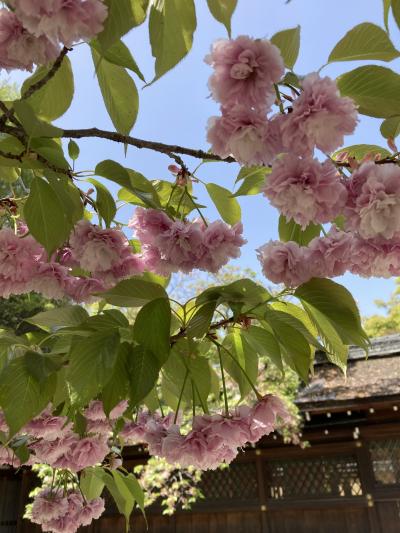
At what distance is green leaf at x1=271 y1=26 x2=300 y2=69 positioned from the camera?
2.39 feet

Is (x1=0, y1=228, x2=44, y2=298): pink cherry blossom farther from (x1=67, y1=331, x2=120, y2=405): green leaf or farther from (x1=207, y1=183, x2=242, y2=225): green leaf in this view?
(x1=207, y1=183, x2=242, y2=225): green leaf

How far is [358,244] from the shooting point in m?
0.73

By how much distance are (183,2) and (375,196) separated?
16.0 inches

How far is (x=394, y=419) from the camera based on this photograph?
465cm

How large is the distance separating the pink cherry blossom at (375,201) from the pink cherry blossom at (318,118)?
64 millimetres

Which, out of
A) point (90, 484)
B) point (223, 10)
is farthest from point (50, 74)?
point (90, 484)

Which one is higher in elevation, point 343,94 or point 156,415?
point 343,94

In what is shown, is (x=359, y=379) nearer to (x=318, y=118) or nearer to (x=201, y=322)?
(x=201, y=322)

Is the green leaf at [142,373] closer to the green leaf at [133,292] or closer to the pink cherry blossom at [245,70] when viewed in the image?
the green leaf at [133,292]

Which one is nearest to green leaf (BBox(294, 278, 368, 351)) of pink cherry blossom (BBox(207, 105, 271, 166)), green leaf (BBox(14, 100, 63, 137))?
pink cherry blossom (BBox(207, 105, 271, 166))

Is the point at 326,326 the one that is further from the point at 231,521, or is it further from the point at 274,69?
the point at 231,521

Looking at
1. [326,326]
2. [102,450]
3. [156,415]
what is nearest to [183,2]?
[326,326]

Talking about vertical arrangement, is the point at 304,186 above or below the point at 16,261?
below

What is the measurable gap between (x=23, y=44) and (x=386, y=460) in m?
4.99
